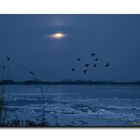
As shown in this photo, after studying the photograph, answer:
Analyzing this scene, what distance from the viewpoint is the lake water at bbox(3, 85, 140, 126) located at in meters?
2.12

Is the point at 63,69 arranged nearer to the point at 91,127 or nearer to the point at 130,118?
the point at 91,127

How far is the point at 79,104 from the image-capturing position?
2.15 m

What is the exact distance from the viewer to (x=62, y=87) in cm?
214

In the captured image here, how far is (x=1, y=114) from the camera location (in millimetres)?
Answer: 2232

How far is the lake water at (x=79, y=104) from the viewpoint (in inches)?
83.3
